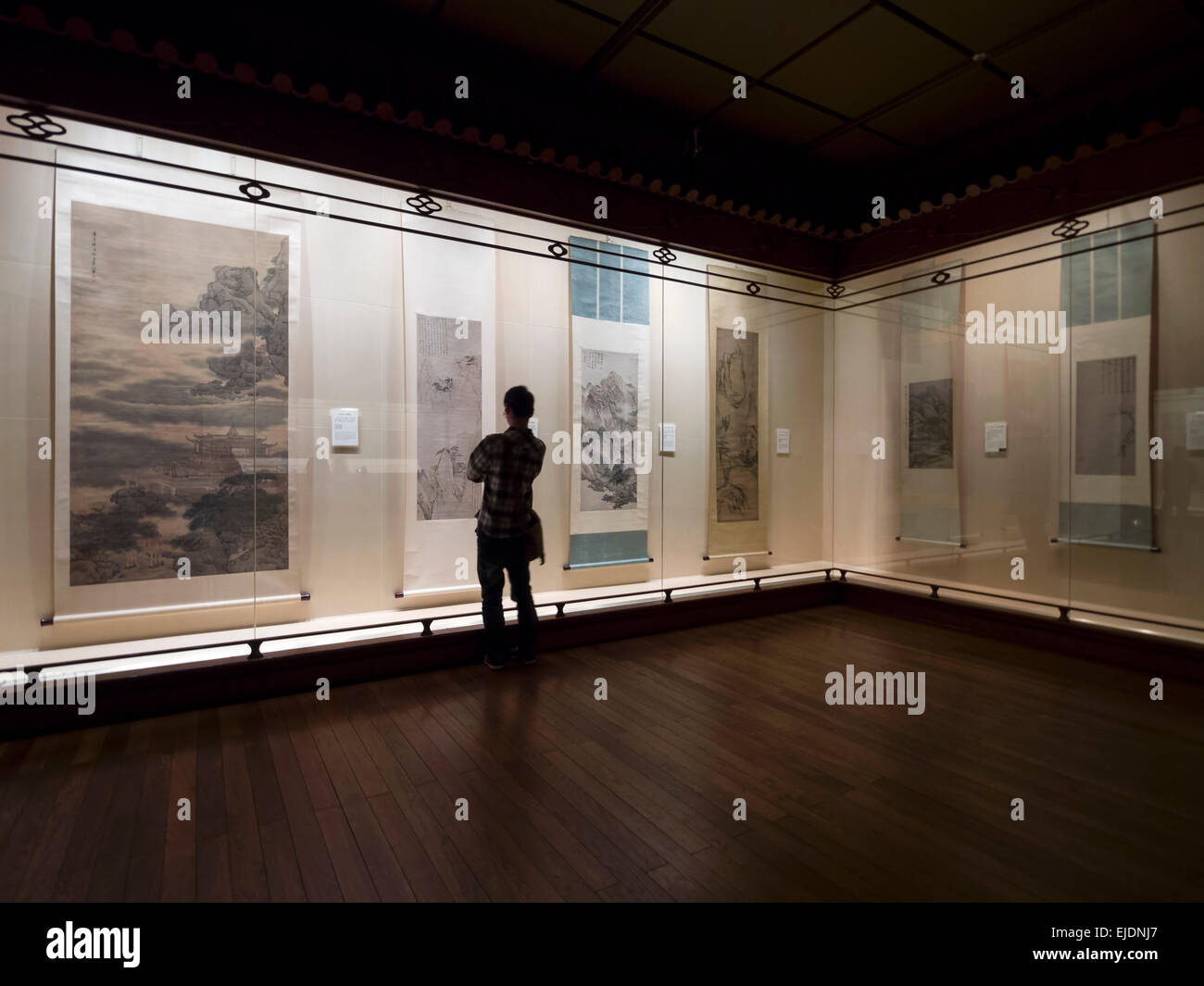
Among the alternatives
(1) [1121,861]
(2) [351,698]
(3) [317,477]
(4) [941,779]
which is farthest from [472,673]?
(1) [1121,861]

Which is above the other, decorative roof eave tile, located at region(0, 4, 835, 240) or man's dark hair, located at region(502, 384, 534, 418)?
decorative roof eave tile, located at region(0, 4, 835, 240)

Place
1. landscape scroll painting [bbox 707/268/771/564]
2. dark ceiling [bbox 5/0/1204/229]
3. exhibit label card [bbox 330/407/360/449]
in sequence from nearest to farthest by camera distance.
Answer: dark ceiling [bbox 5/0/1204/229] → exhibit label card [bbox 330/407/360/449] → landscape scroll painting [bbox 707/268/771/564]

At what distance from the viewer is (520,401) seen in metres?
4.07

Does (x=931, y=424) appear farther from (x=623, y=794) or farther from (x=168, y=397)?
(x=168, y=397)

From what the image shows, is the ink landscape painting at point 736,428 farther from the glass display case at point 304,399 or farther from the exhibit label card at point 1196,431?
the exhibit label card at point 1196,431

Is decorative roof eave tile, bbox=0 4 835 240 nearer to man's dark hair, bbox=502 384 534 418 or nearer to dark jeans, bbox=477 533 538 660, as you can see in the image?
man's dark hair, bbox=502 384 534 418

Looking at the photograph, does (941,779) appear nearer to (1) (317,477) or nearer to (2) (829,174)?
(1) (317,477)

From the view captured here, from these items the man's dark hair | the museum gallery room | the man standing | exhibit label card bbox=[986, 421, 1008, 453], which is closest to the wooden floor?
the museum gallery room

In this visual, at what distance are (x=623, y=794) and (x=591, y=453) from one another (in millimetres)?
2774

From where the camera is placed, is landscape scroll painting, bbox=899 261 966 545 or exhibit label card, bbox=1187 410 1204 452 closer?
exhibit label card, bbox=1187 410 1204 452

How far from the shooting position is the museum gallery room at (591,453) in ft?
7.92

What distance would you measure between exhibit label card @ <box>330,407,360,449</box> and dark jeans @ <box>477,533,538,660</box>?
0.98 m

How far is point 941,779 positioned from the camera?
269 cm

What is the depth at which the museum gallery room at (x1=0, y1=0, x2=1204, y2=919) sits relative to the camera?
2.41 m
